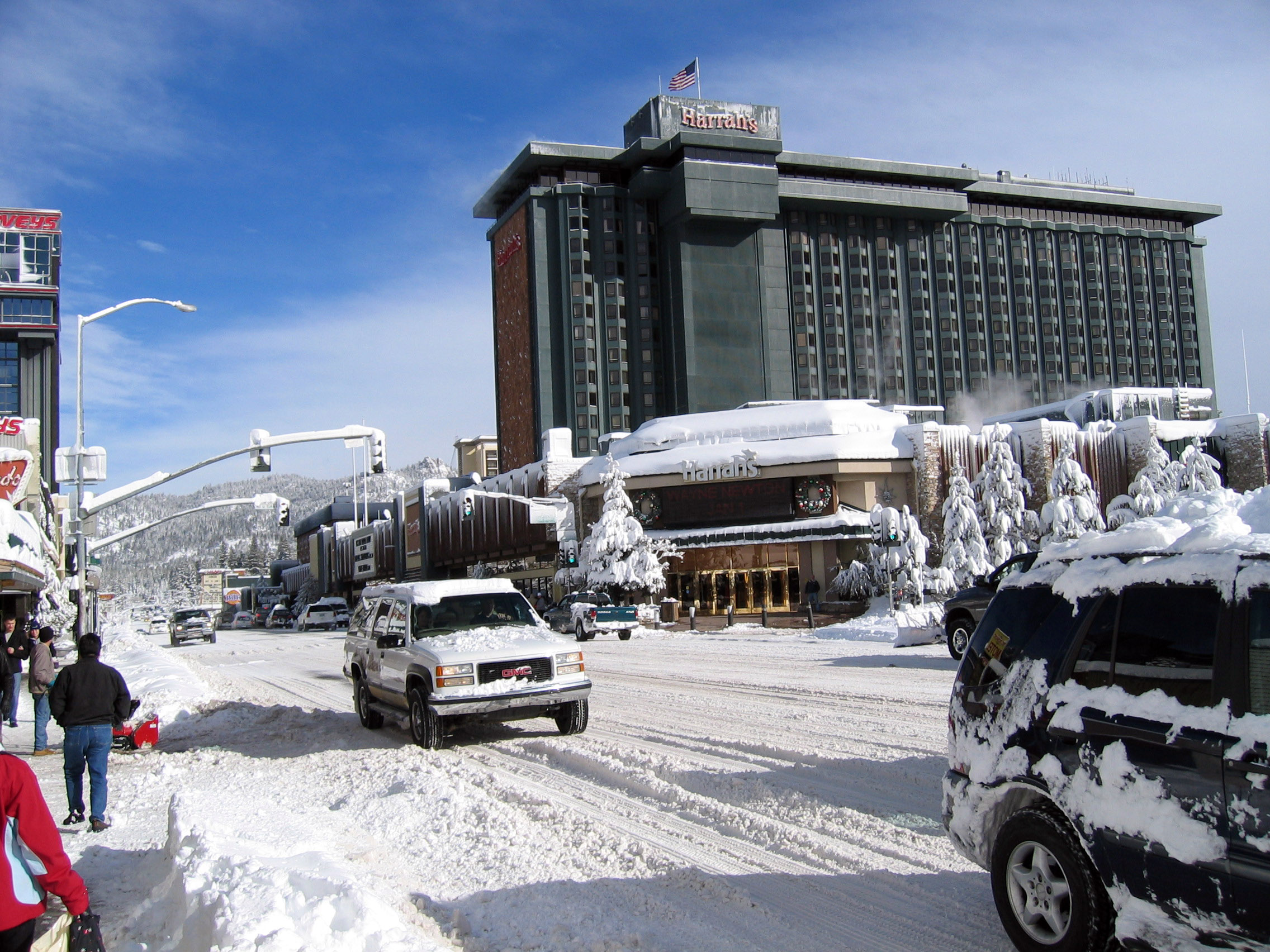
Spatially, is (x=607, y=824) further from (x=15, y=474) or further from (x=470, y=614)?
(x=15, y=474)

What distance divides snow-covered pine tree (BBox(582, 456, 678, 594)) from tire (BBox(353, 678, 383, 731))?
3330cm

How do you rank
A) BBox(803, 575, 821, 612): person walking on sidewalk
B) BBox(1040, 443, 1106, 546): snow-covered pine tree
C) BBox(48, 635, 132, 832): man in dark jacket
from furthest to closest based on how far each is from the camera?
BBox(1040, 443, 1106, 546): snow-covered pine tree
BBox(803, 575, 821, 612): person walking on sidewalk
BBox(48, 635, 132, 832): man in dark jacket

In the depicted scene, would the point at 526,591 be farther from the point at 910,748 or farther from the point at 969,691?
the point at 969,691

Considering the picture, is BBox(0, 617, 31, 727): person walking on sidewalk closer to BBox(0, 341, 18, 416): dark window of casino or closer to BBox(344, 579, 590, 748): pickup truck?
BBox(344, 579, 590, 748): pickup truck

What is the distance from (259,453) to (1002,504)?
34.3 metres

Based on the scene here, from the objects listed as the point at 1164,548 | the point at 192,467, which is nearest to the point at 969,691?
the point at 1164,548

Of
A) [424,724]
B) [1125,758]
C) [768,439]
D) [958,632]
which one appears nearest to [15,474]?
[424,724]

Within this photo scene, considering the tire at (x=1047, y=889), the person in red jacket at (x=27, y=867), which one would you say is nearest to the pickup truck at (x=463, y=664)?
the person in red jacket at (x=27, y=867)

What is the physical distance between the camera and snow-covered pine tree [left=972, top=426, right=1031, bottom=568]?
1773 inches

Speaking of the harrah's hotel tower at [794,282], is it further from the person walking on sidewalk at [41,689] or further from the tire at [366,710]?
the person walking on sidewalk at [41,689]

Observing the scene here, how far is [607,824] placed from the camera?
25.6ft

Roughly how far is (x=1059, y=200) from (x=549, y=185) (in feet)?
206

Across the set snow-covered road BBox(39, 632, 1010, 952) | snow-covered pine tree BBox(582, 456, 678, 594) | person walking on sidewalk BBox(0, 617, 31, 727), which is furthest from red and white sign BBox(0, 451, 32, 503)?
snow-covered road BBox(39, 632, 1010, 952)

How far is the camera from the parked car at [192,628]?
50.8 metres
